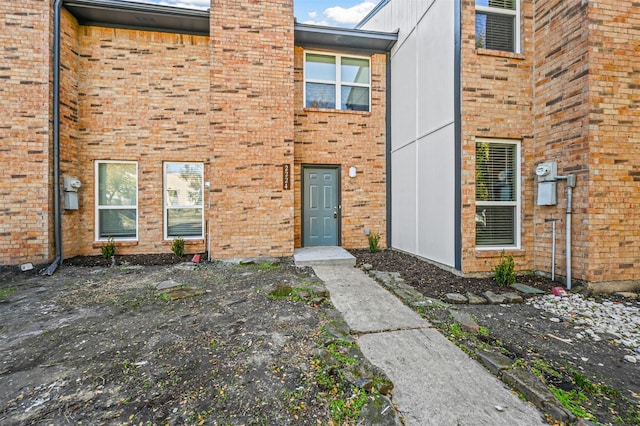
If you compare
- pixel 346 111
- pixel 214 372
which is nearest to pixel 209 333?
pixel 214 372

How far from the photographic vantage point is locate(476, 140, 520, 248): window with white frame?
4820 mm

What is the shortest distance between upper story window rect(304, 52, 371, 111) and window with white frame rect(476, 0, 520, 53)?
2.89m

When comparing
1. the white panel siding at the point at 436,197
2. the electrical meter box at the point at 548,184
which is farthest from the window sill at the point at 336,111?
the electrical meter box at the point at 548,184

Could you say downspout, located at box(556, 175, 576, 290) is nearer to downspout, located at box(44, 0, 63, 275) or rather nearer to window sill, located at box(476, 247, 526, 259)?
window sill, located at box(476, 247, 526, 259)

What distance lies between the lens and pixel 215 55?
5.69 metres

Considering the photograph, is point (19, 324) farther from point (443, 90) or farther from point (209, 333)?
point (443, 90)

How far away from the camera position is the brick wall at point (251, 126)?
572 cm

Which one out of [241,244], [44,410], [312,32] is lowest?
[44,410]

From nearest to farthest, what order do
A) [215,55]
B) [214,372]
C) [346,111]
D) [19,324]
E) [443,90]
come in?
1. [214,372]
2. [19,324]
3. [443,90]
4. [215,55]
5. [346,111]

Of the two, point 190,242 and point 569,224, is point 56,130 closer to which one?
point 190,242

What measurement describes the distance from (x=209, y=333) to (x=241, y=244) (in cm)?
317

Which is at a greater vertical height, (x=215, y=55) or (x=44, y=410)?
(x=215, y=55)

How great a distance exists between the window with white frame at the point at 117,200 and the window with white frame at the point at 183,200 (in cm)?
69

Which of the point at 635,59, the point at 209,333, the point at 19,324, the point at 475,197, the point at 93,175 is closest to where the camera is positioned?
the point at 209,333
